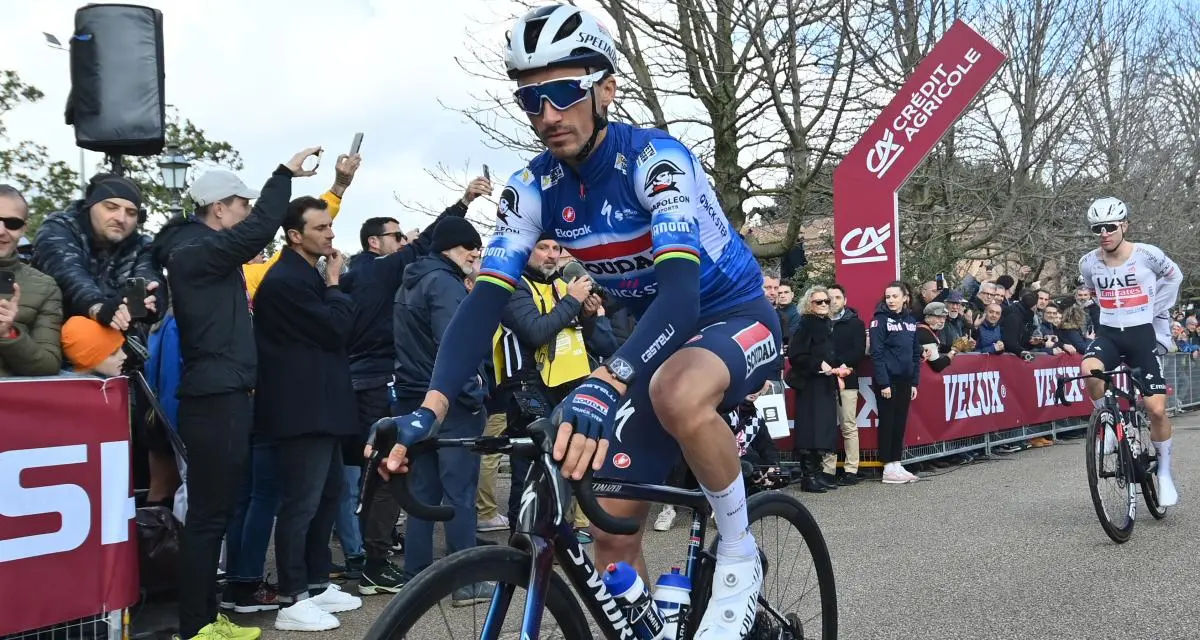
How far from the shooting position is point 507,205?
10.7ft

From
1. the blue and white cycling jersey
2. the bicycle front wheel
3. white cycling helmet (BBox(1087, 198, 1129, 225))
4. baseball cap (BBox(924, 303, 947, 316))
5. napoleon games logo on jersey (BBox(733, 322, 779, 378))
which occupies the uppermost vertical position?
white cycling helmet (BBox(1087, 198, 1129, 225))

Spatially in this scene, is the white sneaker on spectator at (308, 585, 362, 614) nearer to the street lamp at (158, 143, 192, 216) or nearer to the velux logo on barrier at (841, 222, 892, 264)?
the velux logo on barrier at (841, 222, 892, 264)

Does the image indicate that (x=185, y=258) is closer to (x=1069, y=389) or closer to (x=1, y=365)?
(x=1, y=365)

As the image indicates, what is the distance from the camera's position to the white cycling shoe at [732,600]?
10.4 ft

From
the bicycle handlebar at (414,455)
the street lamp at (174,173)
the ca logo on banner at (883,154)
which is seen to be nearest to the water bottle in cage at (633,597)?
the bicycle handlebar at (414,455)

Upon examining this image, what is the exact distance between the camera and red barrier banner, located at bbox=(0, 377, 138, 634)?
4.33 metres

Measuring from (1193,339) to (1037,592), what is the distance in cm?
2817

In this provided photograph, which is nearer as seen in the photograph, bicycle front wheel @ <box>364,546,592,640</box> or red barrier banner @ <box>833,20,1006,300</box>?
bicycle front wheel @ <box>364,546,592,640</box>

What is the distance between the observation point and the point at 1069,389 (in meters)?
15.9

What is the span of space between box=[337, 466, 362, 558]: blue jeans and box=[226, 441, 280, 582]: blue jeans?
1034 millimetres

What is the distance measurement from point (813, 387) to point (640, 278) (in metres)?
7.32

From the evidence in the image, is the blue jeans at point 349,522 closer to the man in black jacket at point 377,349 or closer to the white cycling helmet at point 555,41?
the man in black jacket at point 377,349

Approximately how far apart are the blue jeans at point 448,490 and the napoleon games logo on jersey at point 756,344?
2841 mm

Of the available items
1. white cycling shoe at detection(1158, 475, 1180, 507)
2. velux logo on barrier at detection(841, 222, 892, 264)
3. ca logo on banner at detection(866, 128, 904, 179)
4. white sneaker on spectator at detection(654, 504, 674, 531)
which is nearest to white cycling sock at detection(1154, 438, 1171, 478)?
white cycling shoe at detection(1158, 475, 1180, 507)
